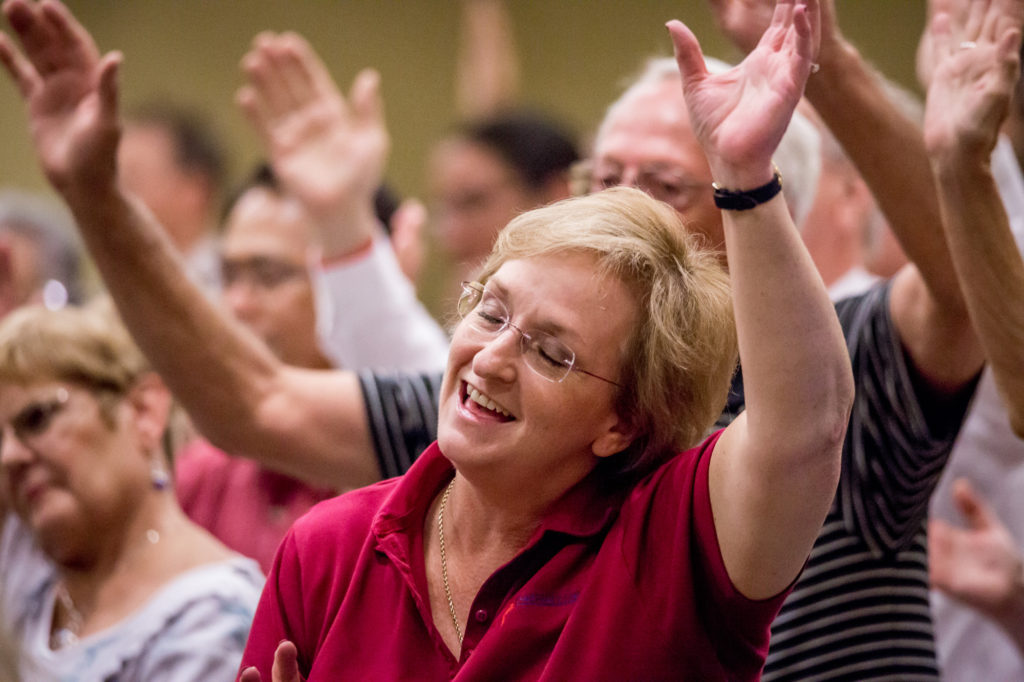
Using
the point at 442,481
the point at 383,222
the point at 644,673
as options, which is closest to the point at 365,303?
the point at 383,222

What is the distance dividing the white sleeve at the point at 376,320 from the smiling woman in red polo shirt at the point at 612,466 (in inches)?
43.9

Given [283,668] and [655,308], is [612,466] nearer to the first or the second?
[655,308]

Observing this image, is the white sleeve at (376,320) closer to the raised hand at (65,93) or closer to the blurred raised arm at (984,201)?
the raised hand at (65,93)

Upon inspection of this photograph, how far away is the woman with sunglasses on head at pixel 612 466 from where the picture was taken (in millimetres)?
1090

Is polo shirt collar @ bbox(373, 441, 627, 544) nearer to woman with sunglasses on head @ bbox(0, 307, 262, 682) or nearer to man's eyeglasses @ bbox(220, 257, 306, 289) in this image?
woman with sunglasses on head @ bbox(0, 307, 262, 682)

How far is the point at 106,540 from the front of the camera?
205 centimetres

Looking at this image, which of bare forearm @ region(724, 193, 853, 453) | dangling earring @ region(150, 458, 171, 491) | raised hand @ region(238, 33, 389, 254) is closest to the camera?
bare forearm @ region(724, 193, 853, 453)

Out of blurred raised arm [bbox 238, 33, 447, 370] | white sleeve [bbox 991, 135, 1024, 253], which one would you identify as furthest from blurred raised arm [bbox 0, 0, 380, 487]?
white sleeve [bbox 991, 135, 1024, 253]

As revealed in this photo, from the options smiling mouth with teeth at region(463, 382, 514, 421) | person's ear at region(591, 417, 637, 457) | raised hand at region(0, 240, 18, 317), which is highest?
smiling mouth with teeth at region(463, 382, 514, 421)

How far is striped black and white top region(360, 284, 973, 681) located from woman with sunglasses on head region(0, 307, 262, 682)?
0.84 metres

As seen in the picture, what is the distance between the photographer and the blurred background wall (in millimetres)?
6488

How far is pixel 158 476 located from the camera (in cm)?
213

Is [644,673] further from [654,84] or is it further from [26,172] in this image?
[26,172]

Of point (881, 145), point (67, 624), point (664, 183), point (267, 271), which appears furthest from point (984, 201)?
point (267, 271)
